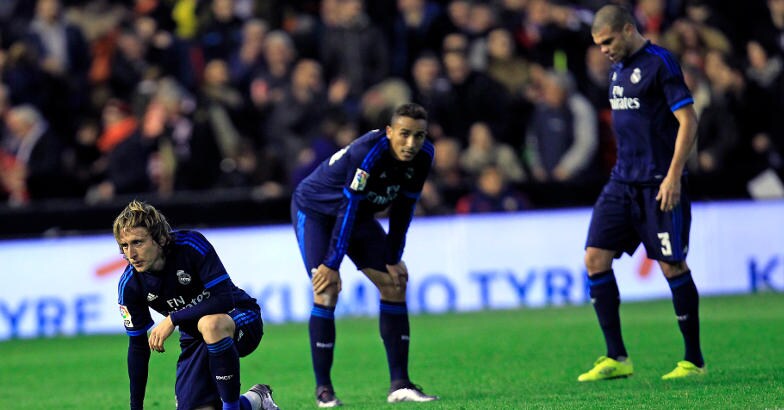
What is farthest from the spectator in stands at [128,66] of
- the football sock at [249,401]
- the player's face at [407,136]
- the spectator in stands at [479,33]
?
the football sock at [249,401]

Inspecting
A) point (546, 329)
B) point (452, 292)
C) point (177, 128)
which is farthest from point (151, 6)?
point (546, 329)

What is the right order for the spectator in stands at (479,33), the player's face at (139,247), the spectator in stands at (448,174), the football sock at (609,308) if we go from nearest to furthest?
the player's face at (139,247) → the football sock at (609,308) → the spectator in stands at (448,174) → the spectator in stands at (479,33)

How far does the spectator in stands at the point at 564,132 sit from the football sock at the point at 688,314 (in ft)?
26.2

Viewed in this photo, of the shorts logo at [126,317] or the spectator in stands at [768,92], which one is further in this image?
the spectator in stands at [768,92]

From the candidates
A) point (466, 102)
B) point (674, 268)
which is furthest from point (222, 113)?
point (674, 268)

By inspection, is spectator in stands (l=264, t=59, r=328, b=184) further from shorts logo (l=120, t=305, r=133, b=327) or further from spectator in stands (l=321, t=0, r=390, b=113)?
shorts logo (l=120, t=305, r=133, b=327)

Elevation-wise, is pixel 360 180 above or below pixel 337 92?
below

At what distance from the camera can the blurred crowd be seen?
1769 cm

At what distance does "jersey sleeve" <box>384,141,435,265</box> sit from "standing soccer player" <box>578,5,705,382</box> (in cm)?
133

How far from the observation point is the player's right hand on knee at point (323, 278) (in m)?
9.40

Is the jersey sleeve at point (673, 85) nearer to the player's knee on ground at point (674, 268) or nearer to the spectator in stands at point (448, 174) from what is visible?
the player's knee on ground at point (674, 268)

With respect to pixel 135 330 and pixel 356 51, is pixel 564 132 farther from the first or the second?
pixel 135 330

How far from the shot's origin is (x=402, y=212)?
9836mm

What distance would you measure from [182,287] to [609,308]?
3294 mm
